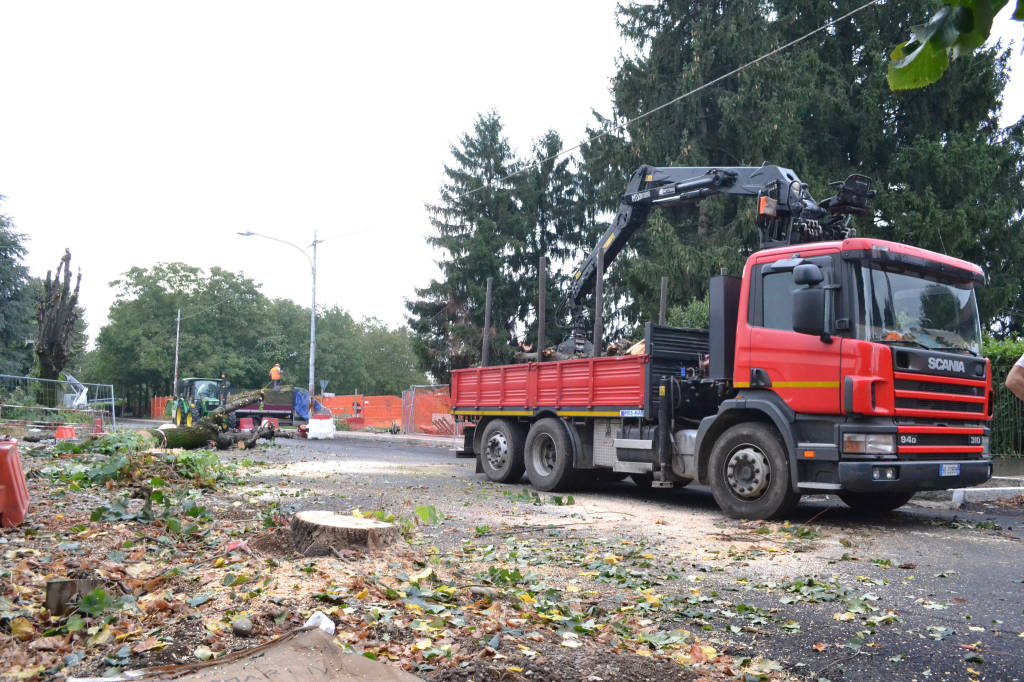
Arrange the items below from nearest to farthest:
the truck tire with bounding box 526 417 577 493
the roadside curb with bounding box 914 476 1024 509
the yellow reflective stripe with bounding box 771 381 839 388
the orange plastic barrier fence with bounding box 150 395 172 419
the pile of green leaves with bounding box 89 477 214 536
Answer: the pile of green leaves with bounding box 89 477 214 536 < the yellow reflective stripe with bounding box 771 381 839 388 < the roadside curb with bounding box 914 476 1024 509 < the truck tire with bounding box 526 417 577 493 < the orange plastic barrier fence with bounding box 150 395 172 419

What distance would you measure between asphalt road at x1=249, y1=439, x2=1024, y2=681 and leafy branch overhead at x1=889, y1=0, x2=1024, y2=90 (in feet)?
9.66

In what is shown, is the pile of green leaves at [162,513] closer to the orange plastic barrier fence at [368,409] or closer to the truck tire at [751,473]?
the truck tire at [751,473]

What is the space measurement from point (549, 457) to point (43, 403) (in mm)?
12513

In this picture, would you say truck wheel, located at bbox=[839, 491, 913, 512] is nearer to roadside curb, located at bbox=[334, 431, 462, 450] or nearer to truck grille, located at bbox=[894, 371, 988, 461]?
truck grille, located at bbox=[894, 371, 988, 461]

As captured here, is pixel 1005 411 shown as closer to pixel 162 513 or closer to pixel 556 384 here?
pixel 556 384

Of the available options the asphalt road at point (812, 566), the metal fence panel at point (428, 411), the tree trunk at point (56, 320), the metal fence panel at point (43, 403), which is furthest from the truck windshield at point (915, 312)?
the metal fence panel at point (428, 411)

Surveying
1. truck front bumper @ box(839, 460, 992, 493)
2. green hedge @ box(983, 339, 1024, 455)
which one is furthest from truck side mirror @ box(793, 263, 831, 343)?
green hedge @ box(983, 339, 1024, 455)

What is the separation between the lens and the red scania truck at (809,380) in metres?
8.02

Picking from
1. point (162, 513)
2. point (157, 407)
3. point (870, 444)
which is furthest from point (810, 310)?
point (157, 407)

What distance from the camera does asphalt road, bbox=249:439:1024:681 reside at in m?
4.19

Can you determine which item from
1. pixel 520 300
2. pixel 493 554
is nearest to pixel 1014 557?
pixel 493 554

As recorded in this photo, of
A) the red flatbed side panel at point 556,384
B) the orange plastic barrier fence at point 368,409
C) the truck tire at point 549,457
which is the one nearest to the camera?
the red flatbed side panel at point 556,384

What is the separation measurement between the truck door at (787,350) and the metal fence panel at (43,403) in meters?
15.8

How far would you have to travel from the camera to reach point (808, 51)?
973 inches
